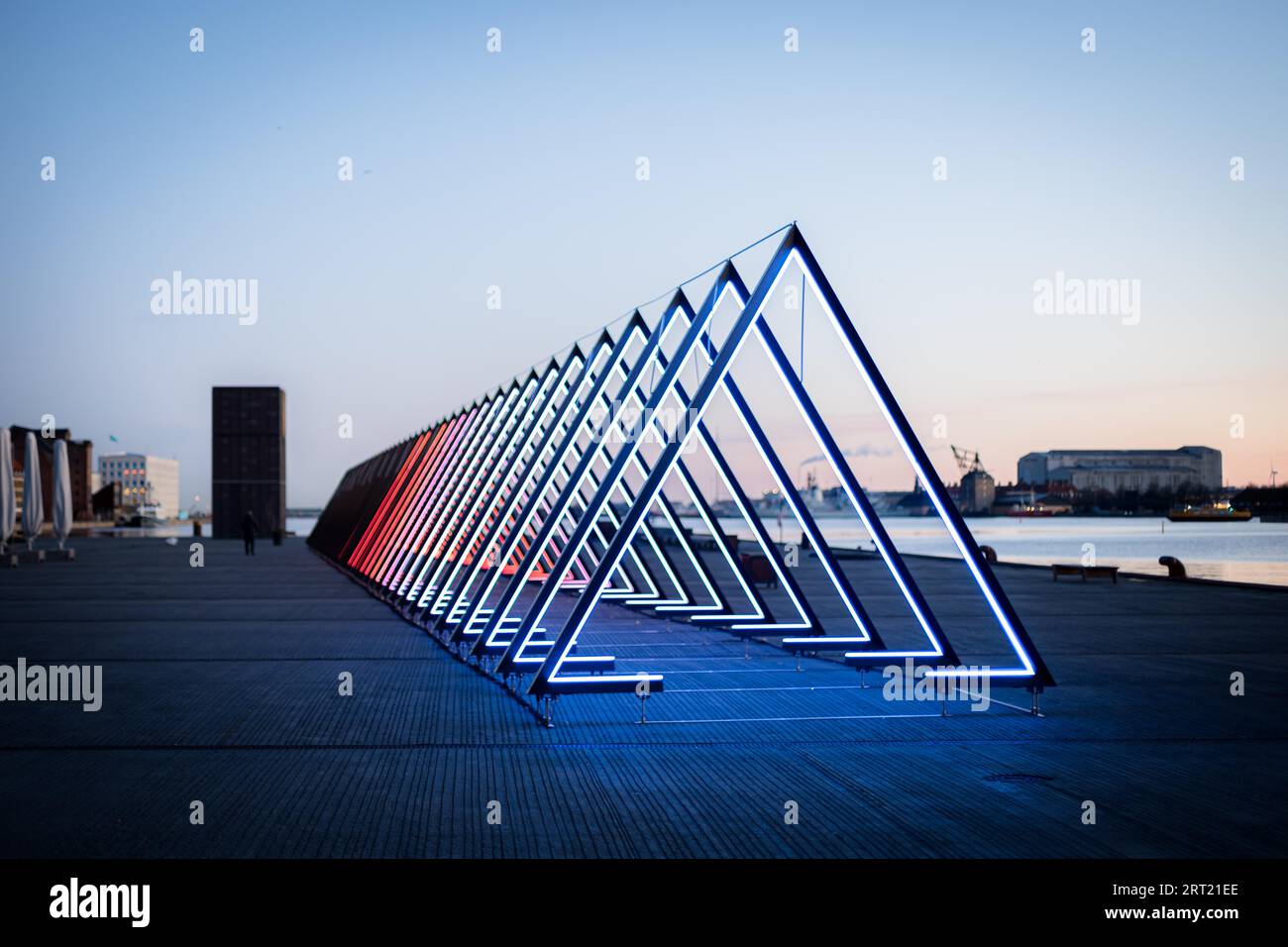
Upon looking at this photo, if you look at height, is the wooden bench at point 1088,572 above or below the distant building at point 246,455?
below

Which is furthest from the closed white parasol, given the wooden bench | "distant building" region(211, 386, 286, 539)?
the wooden bench

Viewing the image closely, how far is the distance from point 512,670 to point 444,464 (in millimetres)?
10144

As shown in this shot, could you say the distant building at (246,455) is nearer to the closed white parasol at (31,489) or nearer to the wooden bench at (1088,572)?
the closed white parasol at (31,489)

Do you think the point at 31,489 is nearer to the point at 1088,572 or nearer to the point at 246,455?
the point at 246,455

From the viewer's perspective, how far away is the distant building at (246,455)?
2395 inches

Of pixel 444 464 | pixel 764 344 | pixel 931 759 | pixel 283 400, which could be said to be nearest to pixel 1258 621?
pixel 764 344

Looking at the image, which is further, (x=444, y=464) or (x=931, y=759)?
(x=444, y=464)

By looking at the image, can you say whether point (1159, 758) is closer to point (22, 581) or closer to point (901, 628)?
point (901, 628)

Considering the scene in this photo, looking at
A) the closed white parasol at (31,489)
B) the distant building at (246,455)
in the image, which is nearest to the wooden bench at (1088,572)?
the closed white parasol at (31,489)

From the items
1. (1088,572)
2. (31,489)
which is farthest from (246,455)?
(1088,572)

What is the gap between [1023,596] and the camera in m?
22.1

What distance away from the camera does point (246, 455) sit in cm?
6094

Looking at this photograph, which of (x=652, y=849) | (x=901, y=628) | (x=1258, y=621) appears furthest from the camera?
(x=1258, y=621)
